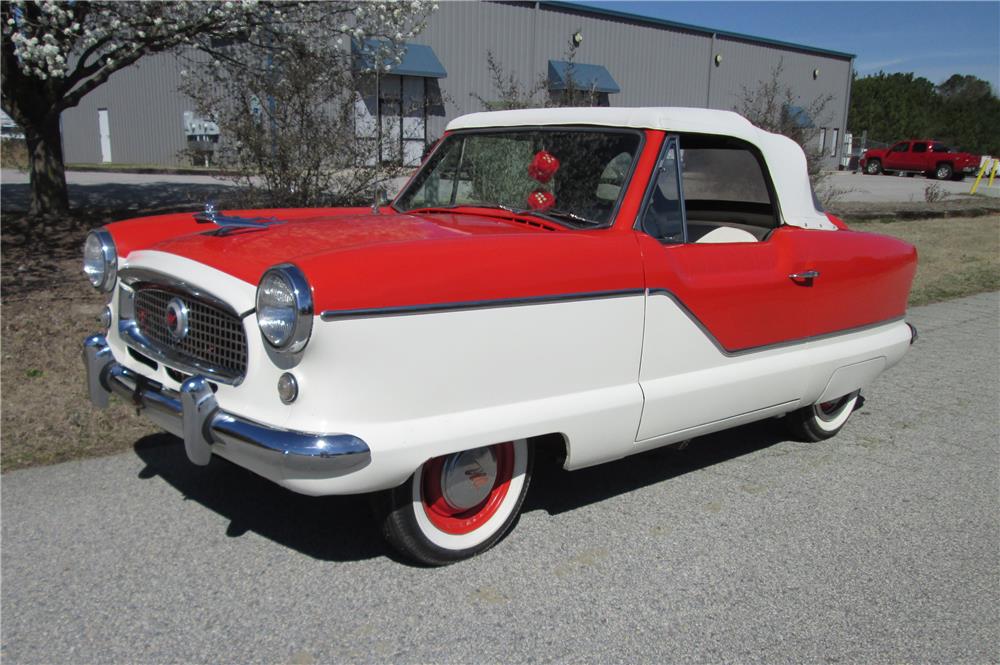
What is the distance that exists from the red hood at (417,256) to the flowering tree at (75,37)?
5586mm

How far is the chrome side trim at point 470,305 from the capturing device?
2596mm

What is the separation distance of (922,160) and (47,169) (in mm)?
36168

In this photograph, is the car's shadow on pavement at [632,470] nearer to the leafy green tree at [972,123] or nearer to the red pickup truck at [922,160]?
the red pickup truck at [922,160]

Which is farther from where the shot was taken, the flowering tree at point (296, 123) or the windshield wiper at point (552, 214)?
the flowering tree at point (296, 123)

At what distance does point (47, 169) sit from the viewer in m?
10.6

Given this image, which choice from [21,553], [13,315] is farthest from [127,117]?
[21,553]

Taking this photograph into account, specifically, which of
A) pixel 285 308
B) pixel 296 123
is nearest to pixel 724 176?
pixel 285 308

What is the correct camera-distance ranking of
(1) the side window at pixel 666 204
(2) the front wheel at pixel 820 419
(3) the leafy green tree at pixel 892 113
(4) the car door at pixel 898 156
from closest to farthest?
(1) the side window at pixel 666 204
(2) the front wheel at pixel 820 419
(4) the car door at pixel 898 156
(3) the leafy green tree at pixel 892 113

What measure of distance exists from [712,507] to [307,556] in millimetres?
1792

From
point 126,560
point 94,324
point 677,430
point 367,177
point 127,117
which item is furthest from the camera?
point 127,117

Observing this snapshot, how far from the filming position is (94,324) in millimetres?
6125

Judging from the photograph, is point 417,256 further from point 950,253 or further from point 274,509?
point 950,253

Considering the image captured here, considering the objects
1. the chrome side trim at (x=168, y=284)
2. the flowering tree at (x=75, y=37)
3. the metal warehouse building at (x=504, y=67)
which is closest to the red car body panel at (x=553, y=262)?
the chrome side trim at (x=168, y=284)

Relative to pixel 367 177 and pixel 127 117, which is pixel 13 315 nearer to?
pixel 367 177
